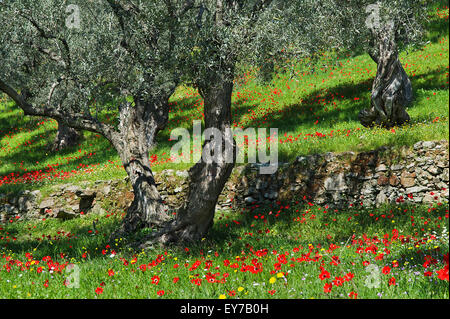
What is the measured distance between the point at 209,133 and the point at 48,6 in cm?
666

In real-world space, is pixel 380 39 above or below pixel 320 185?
above

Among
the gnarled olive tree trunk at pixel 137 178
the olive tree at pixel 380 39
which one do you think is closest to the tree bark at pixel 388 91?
the olive tree at pixel 380 39

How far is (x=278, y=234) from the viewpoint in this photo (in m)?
9.80

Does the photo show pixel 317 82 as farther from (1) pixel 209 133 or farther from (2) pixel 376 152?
(1) pixel 209 133

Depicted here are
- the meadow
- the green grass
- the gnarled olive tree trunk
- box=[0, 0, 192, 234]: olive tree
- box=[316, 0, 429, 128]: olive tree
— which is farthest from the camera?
box=[316, 0, 429, 128]: olive tree

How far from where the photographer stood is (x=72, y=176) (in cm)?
1625

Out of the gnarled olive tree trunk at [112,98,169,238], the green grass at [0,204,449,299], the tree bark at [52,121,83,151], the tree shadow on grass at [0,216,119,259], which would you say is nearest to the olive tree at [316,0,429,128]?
the green grass at [0,204,449,299]

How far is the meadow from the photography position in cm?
549

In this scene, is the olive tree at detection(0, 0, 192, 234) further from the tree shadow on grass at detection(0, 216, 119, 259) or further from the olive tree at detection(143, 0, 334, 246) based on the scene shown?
the tree shadow on grass at detection(0, 216, 119, 259)

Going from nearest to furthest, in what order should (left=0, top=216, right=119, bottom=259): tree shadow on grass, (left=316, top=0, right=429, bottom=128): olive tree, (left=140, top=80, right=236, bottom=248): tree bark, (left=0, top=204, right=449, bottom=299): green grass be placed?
1. (left=0, top=204, right=449, bottom=299): green grass
2. (left=140, top=80, right=236, bottom=248): tree bark
3. (left=0, top=216, right=119, bottom=259): tree shadow on grass
4. (left=316, top=0, right=429, bottom=128): olive tree

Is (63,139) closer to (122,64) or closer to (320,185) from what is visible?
(122,64)

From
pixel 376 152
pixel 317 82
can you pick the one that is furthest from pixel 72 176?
pixel 317 82

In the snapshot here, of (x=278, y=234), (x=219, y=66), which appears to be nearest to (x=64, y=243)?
(x=278, y=234)

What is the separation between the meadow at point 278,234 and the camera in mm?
5492
